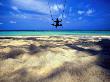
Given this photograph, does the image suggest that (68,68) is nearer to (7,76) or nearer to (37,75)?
(37,75)

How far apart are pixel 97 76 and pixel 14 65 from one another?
8.54 ft

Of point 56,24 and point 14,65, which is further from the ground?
point 56,24

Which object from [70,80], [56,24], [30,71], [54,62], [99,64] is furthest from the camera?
[56,24]

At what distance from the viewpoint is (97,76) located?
3797mm

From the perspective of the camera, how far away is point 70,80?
12.0ft

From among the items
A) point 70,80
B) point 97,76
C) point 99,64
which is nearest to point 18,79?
point 70,80

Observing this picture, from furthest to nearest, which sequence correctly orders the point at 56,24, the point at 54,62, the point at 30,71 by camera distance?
the point at 56,24
the point at 54,62
the point at 30,71

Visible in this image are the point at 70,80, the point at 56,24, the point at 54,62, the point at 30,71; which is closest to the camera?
the point at 70,80

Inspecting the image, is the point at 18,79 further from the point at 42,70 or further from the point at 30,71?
the point at 42,70

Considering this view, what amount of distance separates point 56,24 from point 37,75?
27.0 ft

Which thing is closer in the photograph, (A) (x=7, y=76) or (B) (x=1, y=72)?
(A) (x=7, y=76)

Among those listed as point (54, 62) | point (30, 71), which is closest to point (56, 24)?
point (54, 62)

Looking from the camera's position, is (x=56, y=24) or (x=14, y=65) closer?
(x=14, y=65)

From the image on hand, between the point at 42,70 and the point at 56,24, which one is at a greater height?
the point at 56,24
